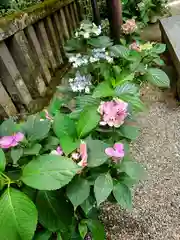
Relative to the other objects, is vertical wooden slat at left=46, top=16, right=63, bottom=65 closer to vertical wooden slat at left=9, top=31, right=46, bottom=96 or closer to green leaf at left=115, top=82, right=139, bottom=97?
vertical wooden slat at left=9, top=31, right=46, bottom=96

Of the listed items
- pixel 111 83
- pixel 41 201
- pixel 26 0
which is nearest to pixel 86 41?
pixel 111 83

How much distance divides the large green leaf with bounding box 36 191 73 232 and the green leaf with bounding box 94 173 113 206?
0.30ft

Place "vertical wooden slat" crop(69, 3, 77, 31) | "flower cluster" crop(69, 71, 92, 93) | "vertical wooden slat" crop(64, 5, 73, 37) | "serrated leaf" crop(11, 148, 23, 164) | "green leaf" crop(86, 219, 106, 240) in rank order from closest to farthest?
"serrated leaf" crop(11, 148, 23, 164) < "green leaf" crop(86, 219, 106, 240) < "flower cluster" crop(69, 71, 92, 93) < "vertical wooden slat" crop(64, 5, 73, 37) < "vertical wooden slat" crop(69, 3, 77, 31)

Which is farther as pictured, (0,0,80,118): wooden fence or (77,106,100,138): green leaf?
(0,0,80,118): wooden fence

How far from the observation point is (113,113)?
0.86 meters

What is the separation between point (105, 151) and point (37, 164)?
0.22 m

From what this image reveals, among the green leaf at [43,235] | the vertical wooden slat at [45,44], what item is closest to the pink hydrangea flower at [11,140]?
the green leaf at [43,235]

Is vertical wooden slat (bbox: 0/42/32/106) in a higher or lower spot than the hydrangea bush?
lower

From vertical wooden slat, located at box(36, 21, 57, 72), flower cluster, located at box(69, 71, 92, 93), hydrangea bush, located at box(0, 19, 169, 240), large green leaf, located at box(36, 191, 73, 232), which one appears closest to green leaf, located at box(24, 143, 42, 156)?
hydrangea bush, located at box(0, 19, 169, 240)

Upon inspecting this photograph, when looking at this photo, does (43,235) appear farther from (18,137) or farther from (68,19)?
(68,19)

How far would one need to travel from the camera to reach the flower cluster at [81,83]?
1.42 m

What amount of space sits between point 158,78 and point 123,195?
95 cm

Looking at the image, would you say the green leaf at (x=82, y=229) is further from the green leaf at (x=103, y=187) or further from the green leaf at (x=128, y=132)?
the green leaf at (x=128, y=132)

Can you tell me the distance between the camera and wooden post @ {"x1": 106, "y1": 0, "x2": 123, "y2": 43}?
2207mm
